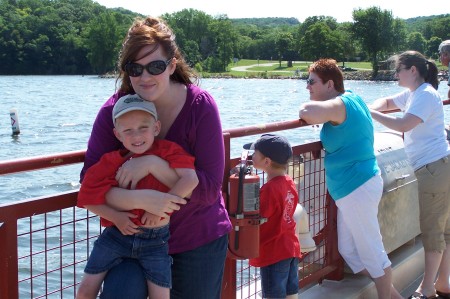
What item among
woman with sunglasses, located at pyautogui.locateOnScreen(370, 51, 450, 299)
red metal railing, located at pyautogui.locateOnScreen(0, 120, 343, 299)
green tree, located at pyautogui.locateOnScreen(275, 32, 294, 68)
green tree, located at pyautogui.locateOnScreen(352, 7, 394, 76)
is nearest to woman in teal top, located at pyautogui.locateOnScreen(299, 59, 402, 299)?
red metal railing, located at pyautogui.locateOnScreen(0, 120, 343, 299)

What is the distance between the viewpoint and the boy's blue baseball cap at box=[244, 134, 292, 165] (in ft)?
12.1

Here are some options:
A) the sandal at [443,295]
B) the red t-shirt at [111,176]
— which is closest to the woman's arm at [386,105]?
the sandal at [443,295]

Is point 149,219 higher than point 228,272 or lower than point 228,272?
higher

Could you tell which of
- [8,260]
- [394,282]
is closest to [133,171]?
[8,260]

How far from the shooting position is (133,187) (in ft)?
8.60

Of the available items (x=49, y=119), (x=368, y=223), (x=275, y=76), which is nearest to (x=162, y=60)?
(x=368, y=223)

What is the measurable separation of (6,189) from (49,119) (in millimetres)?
22260

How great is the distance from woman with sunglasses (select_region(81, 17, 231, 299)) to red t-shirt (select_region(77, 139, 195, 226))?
3 cm

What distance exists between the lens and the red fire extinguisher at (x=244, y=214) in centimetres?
343

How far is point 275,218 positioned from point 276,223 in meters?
0.03

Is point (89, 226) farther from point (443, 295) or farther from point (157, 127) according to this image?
point (443, 295)

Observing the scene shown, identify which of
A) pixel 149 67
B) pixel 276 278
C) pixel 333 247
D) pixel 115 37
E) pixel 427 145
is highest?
pixel 115 37

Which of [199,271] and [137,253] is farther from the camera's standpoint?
[199,271]

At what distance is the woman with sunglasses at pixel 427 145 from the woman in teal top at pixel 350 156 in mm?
500
